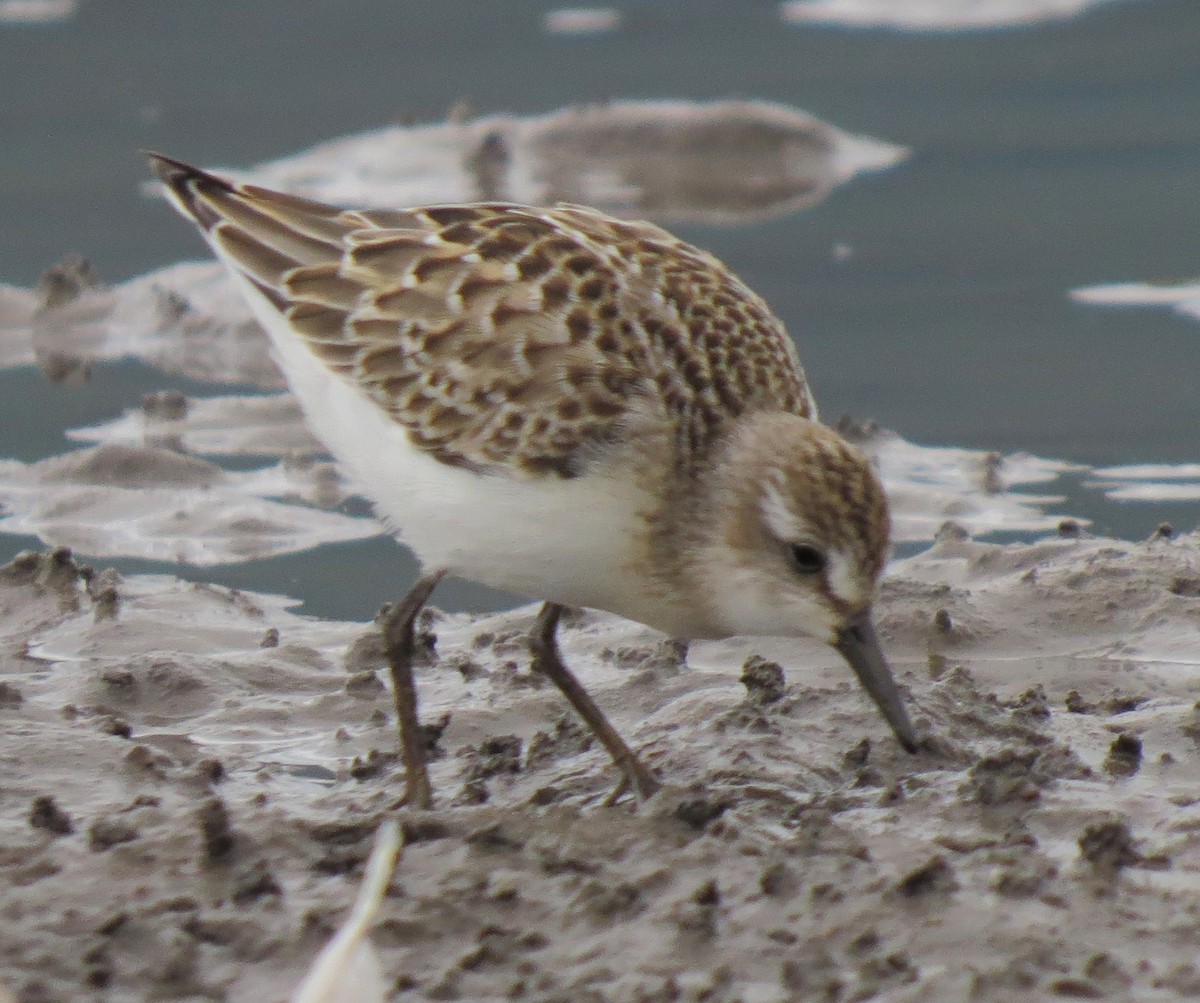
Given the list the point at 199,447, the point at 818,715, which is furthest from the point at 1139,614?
the point at 199,447

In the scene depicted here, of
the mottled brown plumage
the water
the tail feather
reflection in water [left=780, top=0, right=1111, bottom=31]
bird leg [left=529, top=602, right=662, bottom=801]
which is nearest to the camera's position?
the mottled brown plumage

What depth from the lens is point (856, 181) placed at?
16375 mm

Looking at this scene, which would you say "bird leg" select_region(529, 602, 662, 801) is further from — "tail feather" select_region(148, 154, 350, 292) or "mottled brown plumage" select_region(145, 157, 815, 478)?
"tail feather" select_region(148, 154, 350, 292)

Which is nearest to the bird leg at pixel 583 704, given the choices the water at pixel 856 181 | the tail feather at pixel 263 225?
the tail feather at pixel 263 225

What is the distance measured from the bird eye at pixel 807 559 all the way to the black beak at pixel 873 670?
0.76ft

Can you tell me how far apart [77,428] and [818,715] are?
18.8 ft

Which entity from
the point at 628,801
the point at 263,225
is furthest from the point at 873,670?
the point at 263,225

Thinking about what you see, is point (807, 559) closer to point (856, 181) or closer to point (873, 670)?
point (873, 670)

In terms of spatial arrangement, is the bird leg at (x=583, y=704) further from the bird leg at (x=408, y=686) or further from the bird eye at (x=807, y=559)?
the bird eye at (x=807, y=559)

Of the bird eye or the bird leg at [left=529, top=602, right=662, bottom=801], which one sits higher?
the bird eye

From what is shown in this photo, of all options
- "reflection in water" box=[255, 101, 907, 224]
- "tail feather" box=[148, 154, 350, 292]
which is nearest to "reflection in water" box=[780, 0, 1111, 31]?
"reflection in water" box=[255, 101, 907, 224]

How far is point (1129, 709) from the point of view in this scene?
7867 mm

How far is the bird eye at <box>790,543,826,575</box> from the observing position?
6645 mm

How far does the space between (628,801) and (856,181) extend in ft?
33.2
